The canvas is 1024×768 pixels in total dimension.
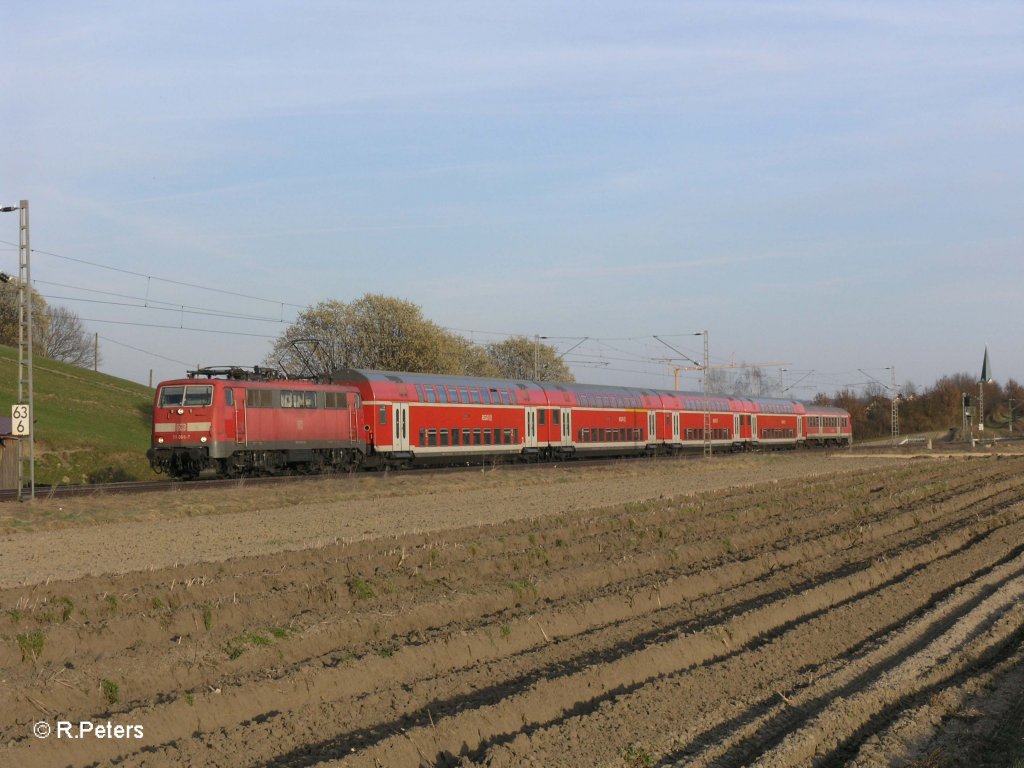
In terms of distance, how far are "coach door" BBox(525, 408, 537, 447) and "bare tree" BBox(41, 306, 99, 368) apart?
83207 mm

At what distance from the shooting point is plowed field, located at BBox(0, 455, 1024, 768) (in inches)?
337

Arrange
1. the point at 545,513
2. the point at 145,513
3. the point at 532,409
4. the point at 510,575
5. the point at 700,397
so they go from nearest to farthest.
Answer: the point at 510,575, the point at 145,513, the point at 545,513, the point at 532,409, the point at 700,397

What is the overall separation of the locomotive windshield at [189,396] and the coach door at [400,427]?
32.6ft

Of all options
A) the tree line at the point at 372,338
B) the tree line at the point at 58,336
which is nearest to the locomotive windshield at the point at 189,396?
the tree line at the point at 372,338

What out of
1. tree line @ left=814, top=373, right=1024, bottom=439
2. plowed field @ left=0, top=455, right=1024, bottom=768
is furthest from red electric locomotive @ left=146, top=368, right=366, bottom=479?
tree line @ left=814, top=373, right=1024, bottom=439

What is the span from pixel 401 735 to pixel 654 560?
10.7 m

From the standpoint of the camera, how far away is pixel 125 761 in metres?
7.89

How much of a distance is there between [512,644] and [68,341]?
121 meters

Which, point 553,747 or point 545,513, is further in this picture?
point 545,513

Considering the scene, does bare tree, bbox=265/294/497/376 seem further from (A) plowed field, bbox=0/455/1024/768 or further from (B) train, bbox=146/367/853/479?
(A) plowed field, bbox=0/455/1024/768

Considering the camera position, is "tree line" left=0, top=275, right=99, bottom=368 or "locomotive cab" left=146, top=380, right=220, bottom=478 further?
"tree line" left=0, top=275, right=99, bottom=368

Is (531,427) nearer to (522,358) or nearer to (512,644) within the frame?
(512,644)

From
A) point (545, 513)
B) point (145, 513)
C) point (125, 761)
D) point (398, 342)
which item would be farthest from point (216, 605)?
point (398, 342)

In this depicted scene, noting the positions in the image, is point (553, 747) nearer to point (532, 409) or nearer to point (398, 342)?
point (532, 409)
